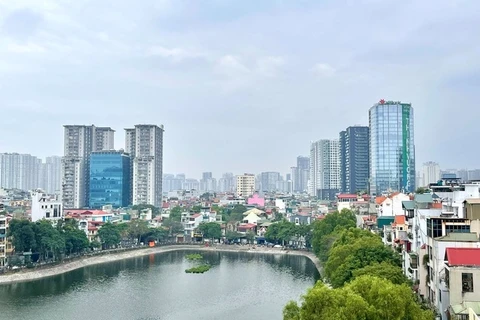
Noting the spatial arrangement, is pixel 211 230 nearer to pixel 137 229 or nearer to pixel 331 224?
pixel 137 229

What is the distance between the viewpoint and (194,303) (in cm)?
2512

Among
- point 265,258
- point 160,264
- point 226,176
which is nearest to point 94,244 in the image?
point 160,264

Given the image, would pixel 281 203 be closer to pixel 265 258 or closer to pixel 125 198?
pixel 125 198

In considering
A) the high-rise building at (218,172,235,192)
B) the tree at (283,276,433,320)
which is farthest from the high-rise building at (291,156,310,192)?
the tree at (283,276,433,320)

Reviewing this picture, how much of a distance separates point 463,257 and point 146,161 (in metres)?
67.9

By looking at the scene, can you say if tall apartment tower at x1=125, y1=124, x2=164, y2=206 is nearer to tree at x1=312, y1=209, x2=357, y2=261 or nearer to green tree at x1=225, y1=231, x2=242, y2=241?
green tree at x1=225, y1=231, x2=242, y2=241

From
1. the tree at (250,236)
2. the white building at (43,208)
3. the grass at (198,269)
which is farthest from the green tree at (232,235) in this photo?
the white building at (43,208)

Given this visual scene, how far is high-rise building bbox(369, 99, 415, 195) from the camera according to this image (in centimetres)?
7025

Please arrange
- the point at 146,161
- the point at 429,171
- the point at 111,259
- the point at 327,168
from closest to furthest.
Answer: the point at 111,259 → the point at 146,161 → the point at 429,171 → the point at 327,168

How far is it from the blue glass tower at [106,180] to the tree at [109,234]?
1094 inches

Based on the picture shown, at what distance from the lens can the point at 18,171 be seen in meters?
107

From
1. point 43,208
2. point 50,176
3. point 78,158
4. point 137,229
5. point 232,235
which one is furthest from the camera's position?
point 50,176

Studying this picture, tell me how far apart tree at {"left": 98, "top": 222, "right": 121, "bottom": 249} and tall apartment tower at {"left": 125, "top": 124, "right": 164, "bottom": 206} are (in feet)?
104

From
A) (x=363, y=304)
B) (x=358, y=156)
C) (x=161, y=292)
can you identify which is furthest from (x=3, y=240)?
(x=358, y=156)
